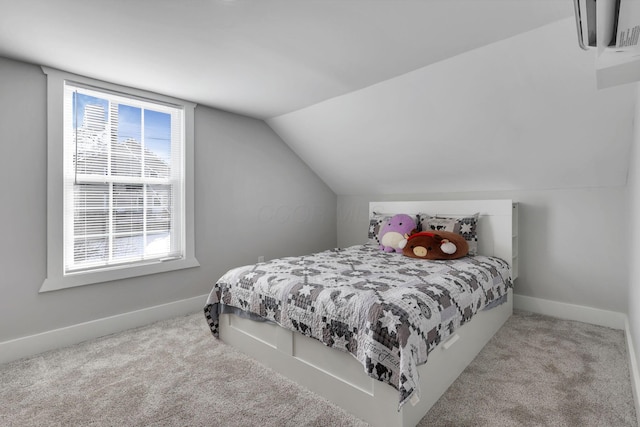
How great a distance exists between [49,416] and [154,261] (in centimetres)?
152

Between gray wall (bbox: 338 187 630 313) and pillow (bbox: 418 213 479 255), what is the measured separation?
→ 0.56 m

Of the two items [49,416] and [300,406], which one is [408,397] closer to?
[300,406]

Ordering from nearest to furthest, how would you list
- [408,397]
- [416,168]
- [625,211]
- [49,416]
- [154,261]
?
[408,397] → [49,416] → [625,211] → [154,261] → [416,168]

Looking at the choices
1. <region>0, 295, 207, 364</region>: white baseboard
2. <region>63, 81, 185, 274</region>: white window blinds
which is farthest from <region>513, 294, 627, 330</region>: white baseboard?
<region>63, 81, 185, 274</region>: white window blinds

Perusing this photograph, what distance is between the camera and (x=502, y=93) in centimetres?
243

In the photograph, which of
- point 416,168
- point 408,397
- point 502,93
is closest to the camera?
point 408,397

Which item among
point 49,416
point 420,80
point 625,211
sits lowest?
point 49,416

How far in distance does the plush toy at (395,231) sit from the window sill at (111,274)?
6.50 feet

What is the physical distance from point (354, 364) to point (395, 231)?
1.86 metres

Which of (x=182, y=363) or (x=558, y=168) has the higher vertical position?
(x=558, y=168)

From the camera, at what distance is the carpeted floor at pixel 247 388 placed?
1.64m

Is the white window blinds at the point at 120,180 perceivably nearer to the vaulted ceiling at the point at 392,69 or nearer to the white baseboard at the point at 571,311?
the vaulted ceiling at the point at 392,69

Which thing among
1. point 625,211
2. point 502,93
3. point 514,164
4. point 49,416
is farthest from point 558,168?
point 49,416

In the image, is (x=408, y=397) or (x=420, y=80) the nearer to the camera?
(x=408, y=397)
